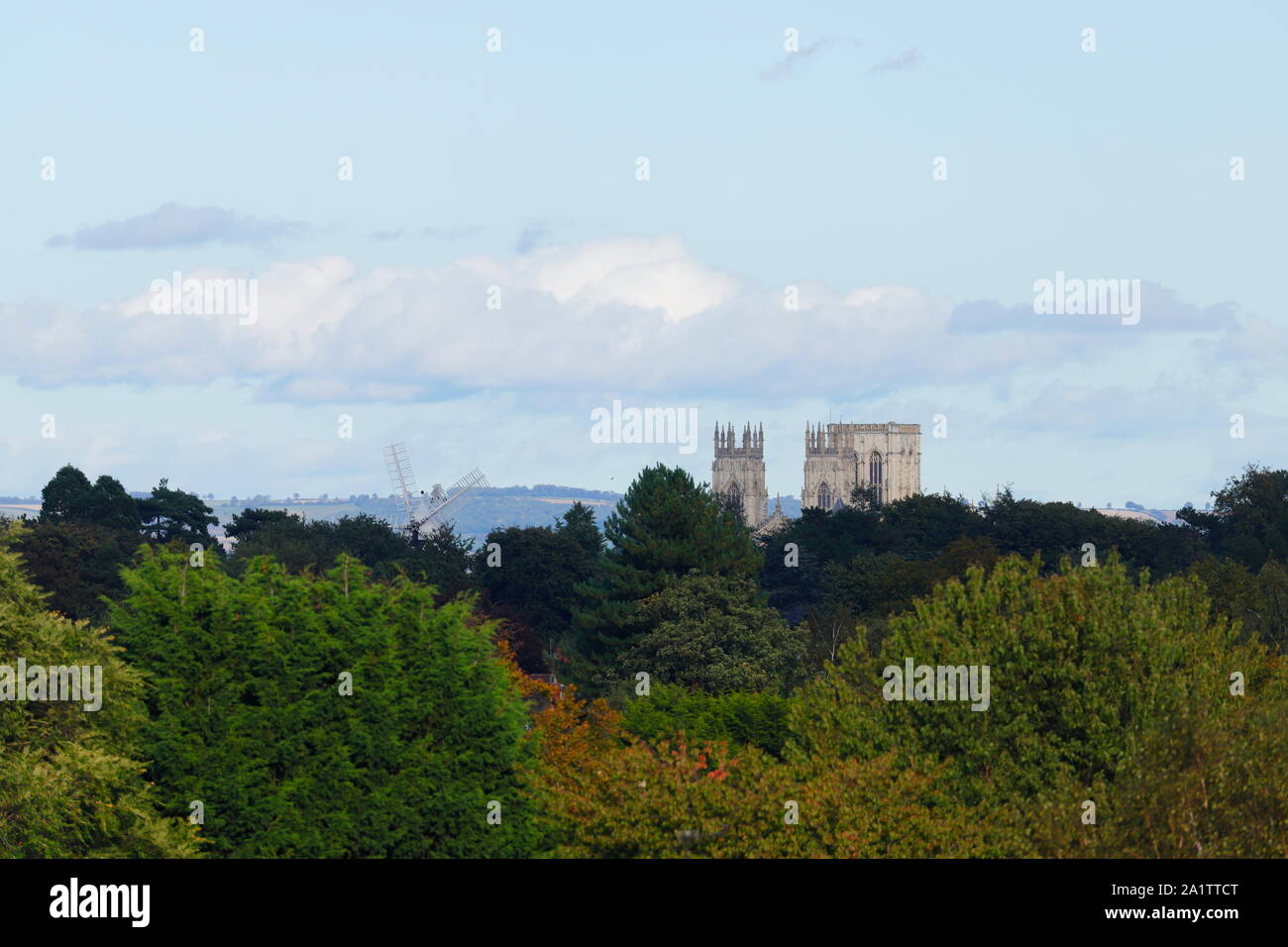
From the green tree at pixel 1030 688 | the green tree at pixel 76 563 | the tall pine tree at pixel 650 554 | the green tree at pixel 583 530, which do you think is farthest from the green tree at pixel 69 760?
the green tree at pixel 583 530

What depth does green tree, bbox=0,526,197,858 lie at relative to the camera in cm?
4244

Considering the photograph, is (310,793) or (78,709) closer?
(78,709)

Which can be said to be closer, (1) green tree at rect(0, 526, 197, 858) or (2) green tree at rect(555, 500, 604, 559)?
(1) green tree at rect(0, 526, 197, 858)

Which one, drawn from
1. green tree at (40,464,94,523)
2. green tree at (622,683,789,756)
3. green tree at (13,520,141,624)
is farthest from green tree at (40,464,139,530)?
green tree at (622,683,789,756)

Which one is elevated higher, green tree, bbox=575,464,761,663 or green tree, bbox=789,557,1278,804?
green tree, bbox=575,464,761,663

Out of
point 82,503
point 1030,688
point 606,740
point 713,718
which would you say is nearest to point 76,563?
point 82,503

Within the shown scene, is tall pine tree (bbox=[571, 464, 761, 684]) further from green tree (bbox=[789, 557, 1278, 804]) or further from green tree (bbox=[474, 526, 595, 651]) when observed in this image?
green tree (bbox=[789, 557, 1278, 804])

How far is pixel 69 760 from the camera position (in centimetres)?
4362
